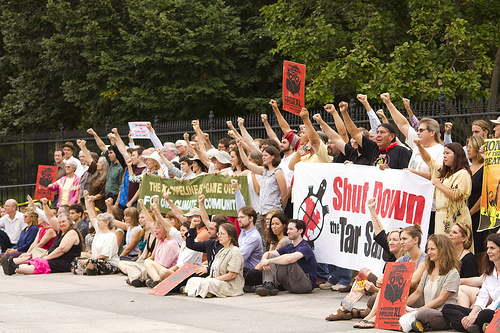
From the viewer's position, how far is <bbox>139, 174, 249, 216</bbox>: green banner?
12469 millimetres

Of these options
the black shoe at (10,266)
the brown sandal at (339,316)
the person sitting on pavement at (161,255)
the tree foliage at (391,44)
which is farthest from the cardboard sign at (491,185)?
the tree foliage at (391,44)

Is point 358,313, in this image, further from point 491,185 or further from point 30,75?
point 30,75

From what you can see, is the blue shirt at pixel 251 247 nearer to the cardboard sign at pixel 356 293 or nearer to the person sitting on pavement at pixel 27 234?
the cardboard sign at pixel 356 293

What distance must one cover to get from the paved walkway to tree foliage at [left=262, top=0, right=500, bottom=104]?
10.9m

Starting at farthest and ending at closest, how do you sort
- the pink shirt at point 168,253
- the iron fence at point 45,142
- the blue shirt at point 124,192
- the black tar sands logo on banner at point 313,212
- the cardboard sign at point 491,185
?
the iron fence at point 45,142
the blue shirt at point 124,192
the pink shirt at point 168,253
the black tar sands logo on banner at point 313,212
the cardboard sign at point 491,185

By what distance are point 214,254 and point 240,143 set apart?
1.80 metres

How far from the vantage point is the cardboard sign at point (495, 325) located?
702cm

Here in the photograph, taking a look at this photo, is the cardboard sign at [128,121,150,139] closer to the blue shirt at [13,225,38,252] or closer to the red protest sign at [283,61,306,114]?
the blue shirt at [13,225,38,252]

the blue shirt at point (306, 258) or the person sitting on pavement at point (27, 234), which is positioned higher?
the blue shirt at point (306, 258)

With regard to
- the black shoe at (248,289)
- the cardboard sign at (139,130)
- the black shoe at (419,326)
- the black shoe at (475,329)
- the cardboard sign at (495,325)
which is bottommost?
the black shoe at (248,289)

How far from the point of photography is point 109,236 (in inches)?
522

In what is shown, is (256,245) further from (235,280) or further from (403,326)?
(403,326)

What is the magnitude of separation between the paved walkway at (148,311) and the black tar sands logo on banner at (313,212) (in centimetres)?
82

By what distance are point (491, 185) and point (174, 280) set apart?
15.4ft
